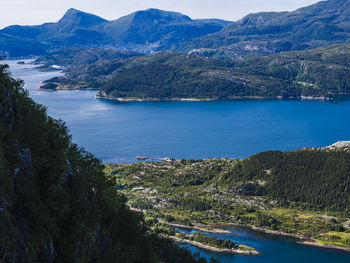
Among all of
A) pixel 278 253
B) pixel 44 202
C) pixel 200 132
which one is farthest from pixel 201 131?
pixel 44 202

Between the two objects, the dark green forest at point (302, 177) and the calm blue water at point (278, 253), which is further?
the dark green forest at point (302, 177)

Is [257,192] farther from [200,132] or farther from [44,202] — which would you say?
[44,202]

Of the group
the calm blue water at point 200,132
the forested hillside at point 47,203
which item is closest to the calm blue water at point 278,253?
the forested hillside at point 47,203

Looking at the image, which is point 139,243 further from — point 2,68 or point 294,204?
point 294,204

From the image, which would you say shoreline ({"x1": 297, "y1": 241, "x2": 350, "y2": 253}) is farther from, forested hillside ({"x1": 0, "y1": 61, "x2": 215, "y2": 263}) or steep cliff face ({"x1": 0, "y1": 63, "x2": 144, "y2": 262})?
steep cliff face ({"x1": 0, "y1": 63, "x2": 144, "y2": 262})

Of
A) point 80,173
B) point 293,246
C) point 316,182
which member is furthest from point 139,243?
point 316,182

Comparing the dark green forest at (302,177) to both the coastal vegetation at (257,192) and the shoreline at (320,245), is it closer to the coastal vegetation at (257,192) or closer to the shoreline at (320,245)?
the coastal vegetation at (257,192)
